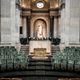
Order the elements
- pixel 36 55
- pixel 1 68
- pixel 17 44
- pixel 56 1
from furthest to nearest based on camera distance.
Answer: pixel 56 1 < pixel 17 44 < pixel 36 55 < pixel 1 68

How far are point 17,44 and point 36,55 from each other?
312 centimetres

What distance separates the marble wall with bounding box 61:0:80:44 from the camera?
80.3ft

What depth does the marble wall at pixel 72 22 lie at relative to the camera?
24469 millimetres

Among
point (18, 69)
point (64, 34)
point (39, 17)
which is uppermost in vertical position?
point (39, 17)

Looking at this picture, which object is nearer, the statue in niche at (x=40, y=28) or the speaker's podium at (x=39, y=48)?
the speaker's podium at (x=39, y=48)

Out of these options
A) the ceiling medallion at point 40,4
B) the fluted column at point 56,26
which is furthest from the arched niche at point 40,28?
the fluted column at point 56,26

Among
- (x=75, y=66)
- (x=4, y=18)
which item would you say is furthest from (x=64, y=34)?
(x=75, y=66)

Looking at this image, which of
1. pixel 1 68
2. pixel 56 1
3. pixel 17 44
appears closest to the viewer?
pixel 1 68

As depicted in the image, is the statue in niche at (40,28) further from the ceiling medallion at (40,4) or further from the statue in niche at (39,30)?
the ceiling medallion at (40,4)

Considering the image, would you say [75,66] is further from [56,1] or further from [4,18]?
[56,1]

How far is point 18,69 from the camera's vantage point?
1436 cm

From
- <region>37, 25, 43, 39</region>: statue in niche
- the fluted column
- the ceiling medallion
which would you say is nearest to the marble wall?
the fluted column

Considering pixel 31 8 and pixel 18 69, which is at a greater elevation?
pixel 31 8

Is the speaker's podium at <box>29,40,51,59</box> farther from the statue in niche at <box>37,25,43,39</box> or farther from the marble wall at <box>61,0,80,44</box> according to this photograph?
the statue in niche at <box>37,25,43,39</box>
